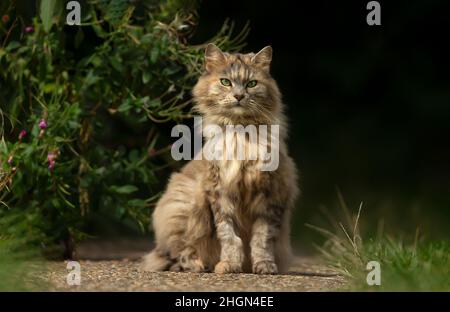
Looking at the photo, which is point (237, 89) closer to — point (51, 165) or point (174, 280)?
point (174, 280)

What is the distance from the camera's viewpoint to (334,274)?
5238 millimetres

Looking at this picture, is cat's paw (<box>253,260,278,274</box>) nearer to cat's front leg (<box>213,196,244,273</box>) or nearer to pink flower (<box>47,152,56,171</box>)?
cat's front leg (<box>213,196,244,273</box>)

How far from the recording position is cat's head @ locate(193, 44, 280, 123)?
16.3ft

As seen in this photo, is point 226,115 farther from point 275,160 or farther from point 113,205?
point 113,205

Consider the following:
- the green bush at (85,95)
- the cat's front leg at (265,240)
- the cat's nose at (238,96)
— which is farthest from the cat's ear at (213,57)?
the cat's front leg at (265,240)

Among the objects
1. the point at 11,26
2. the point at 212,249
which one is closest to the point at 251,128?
the point at 212,249

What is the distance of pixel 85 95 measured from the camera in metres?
5.87

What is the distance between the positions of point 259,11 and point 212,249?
5.25 m

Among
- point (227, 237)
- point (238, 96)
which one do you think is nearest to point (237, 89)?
point (238, 96)

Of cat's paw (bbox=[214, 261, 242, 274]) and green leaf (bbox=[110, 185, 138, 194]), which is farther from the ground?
green leaf (bbox=[110, 185, 138, 194])

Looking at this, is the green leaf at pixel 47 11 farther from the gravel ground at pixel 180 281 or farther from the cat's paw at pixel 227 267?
the cat's paw at pixel 227 267

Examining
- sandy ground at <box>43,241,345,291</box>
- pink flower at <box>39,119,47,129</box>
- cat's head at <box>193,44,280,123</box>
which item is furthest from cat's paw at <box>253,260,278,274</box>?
pink flower at <box>39,119,47,129</box>

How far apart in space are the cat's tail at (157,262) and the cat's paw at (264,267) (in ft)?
1.96

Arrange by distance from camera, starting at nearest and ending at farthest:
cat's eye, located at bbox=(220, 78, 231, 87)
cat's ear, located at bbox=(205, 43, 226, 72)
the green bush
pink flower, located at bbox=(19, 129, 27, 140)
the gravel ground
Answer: the gravel ground < cat's eye, located at bbox=(220, 78, 231, 87) < cat's ear, located at bbox=(205, 43, 226, 72) < pink flower, located at bbox=(19, 129, 27, 140) < the green bush
